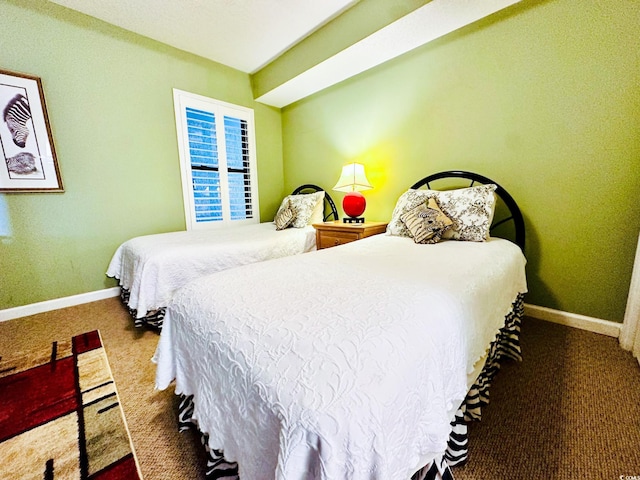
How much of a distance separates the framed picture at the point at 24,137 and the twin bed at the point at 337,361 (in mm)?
2362

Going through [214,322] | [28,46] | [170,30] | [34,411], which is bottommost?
[34,411]

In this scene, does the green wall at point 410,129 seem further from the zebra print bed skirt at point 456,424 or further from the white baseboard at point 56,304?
the zebra print bed skirt at point 456,424

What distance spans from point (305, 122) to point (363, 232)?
82.8 inches

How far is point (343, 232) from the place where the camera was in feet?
8.18

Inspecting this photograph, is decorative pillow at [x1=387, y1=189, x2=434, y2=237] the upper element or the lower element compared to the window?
lower

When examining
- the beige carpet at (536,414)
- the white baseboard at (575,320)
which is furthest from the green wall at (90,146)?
the white baseboard at (575,320)

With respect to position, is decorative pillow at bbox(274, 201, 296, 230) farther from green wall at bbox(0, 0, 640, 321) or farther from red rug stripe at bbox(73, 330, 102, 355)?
red rug stripe at bbox(73, 330, 102, 355)

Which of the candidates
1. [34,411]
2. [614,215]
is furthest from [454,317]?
[34,411]

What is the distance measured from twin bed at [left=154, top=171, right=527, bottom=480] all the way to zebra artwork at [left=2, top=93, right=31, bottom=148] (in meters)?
2.49

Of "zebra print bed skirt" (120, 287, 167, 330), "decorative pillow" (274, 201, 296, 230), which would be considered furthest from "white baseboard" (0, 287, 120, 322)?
"decorative pillow" (274, 201, 296, 230)

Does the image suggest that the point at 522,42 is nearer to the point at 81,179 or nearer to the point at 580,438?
the point at 580,438

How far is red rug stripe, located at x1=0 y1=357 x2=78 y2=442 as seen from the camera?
1.21m

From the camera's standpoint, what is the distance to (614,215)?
1718 millimetres

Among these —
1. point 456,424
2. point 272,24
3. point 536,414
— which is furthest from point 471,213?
point 272,24
